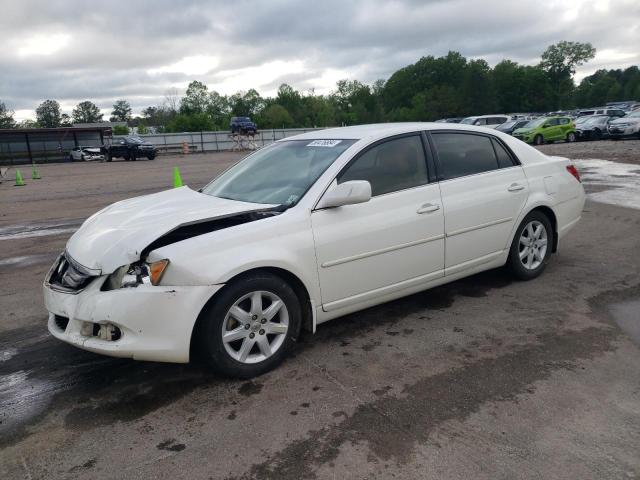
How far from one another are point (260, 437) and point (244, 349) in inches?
28.4

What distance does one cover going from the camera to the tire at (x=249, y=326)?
3.32 meters

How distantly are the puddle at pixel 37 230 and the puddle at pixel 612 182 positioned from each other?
1017cm

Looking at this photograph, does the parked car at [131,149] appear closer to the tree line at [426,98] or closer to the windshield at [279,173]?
the windshield at [279,173]

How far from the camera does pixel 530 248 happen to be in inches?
207

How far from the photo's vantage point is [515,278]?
5.29m

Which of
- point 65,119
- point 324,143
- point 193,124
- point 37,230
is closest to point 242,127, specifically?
point 37,230

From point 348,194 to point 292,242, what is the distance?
1.73 ft

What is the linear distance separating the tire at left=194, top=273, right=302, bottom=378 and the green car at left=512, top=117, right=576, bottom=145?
27239 millimetres

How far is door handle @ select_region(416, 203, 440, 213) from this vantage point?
424 cm

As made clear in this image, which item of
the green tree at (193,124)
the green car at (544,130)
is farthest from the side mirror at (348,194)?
the green tree at (193,124)

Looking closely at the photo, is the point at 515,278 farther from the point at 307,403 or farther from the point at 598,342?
the point at 307,403

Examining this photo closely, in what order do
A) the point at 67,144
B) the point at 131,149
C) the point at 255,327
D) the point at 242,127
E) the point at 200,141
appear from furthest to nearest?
the point at 200,141 → the point at 242,127 → the point at 67,144 → the point at 131,149 → the point at 255,327

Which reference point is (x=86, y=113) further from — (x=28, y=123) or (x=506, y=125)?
(x=506, y=125)

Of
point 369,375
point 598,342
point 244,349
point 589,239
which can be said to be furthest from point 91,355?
point 589,239
